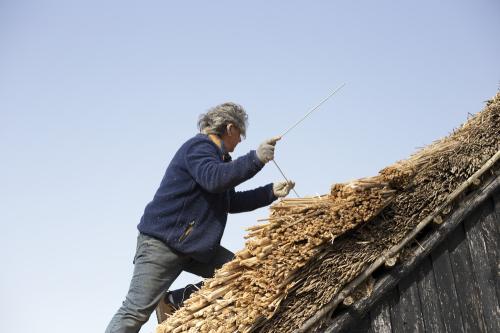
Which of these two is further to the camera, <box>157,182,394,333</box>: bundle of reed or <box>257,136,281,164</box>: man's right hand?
<box>257,136,281,164</box>: man's right hand

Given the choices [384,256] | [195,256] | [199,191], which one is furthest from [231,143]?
[384,256]

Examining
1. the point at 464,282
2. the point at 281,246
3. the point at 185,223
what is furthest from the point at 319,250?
the point at 185,223

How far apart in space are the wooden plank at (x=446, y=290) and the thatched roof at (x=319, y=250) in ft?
0.80

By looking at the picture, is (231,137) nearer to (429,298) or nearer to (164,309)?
(164,309)

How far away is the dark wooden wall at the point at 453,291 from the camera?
3422 millimetres

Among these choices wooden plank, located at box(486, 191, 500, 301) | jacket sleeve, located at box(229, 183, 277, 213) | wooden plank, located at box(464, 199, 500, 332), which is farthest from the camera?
jacket sleeve, located at box(229, 183, 277, 213)

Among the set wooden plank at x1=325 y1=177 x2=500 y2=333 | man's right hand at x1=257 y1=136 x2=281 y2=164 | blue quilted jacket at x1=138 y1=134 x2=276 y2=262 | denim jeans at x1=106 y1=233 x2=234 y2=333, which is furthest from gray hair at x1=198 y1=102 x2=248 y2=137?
wooden plank at x1=325 y1=177 x2=500 y2=333

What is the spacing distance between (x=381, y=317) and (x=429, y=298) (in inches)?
13.3

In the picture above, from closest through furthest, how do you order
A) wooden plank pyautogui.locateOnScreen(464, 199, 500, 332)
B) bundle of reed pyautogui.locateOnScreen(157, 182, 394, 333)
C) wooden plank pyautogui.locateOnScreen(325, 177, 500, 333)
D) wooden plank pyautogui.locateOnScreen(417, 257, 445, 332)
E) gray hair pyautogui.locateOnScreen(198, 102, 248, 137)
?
bundle of reed pyautogui.locateOnScreen(157, 182, 394, 333), wooden plank pyautogui.locateOnScreen(325, 177, 500, 333), wooden plank pyautogui.locateOnScreen(417, 257, 445, 332), wooden plank pyautogui.locateOnScreen(464, 199, 500, 332), gray hair pyautogui.locateOnScreen(198, 102, 248, 137)

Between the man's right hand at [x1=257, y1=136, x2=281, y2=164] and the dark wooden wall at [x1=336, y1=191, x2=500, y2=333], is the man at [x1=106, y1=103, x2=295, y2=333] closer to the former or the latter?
the man's right hand at [x1=257, y1=136, x2=281, y2=164]

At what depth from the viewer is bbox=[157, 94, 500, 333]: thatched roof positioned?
3.17 metres

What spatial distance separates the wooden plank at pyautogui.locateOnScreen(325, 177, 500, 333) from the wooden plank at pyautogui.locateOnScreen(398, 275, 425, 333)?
72 mm

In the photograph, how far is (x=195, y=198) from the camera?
4090 mm

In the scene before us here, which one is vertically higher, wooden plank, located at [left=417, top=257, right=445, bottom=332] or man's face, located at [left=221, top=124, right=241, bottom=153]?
man's face, located at [left=221, top=124, right=241, bottom=153]
